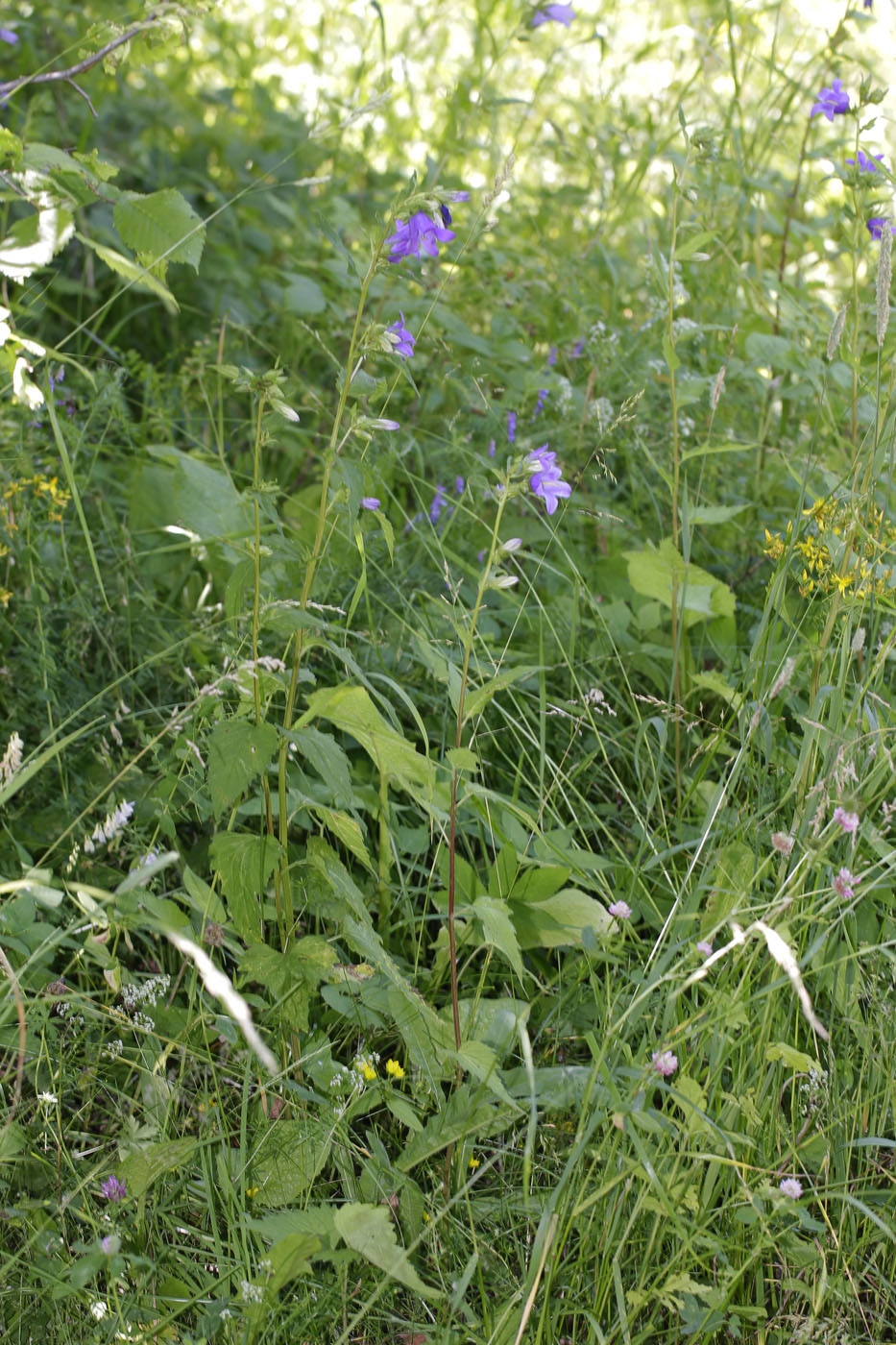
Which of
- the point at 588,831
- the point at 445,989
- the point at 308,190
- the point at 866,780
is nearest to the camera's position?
the point at 866,780

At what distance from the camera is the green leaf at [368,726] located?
1.29 meters

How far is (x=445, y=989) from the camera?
5.14 feet

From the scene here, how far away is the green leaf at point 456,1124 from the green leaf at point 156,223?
1032mm

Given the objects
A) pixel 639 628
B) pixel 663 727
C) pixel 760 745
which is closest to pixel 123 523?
pixel 639 628

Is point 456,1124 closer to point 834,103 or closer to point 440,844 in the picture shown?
point 440,844

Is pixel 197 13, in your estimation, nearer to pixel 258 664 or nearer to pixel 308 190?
pixel 258 664

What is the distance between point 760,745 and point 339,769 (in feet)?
2.35

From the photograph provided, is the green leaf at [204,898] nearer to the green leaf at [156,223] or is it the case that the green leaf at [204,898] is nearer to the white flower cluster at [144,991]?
the white flower cluster at [144,991]

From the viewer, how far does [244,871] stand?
4.34 feet

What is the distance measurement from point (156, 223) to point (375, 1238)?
1.15 metres

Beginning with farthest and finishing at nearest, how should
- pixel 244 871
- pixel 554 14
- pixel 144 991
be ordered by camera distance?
pixel 554 14 < pixel 144 991 < pixel 244 871

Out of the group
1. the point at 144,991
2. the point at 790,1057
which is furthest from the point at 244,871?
the point at 790,1057

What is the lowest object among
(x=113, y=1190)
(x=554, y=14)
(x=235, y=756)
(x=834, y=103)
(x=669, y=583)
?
(x=113, y=1190)

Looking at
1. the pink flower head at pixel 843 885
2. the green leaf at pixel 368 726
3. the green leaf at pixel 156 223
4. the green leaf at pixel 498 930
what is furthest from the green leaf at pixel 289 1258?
the green leaf at pixel 156 223
